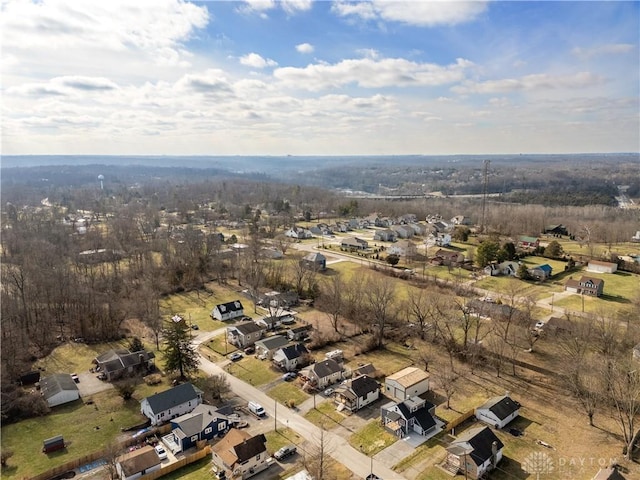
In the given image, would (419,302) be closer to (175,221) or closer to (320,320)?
(320,320)

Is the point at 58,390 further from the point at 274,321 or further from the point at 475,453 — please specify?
the point at 475,453

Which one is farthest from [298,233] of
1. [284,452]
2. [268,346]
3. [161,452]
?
[284,452]

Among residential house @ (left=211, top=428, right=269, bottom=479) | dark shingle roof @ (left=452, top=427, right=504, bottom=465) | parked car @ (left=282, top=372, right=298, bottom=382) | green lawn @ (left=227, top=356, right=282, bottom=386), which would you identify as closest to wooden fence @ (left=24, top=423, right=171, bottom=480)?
residential house @ (left=211, top=428, right=269, bottom=479)

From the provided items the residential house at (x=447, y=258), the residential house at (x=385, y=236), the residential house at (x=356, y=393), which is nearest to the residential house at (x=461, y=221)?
the residential house at (x=385, y=236)

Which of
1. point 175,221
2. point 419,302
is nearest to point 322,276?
point 419,302

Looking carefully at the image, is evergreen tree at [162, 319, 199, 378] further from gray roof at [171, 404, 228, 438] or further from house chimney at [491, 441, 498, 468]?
house chimney at [491, 441, 498, 468]

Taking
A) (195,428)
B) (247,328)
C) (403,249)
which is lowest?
(195,428)

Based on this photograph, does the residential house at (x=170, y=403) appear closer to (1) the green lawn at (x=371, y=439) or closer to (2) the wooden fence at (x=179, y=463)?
(2) the wooden fence at (x=179, y=463)

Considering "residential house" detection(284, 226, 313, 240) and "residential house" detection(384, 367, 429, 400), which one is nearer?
"residential house" detection(384, 367, 429, 400)
